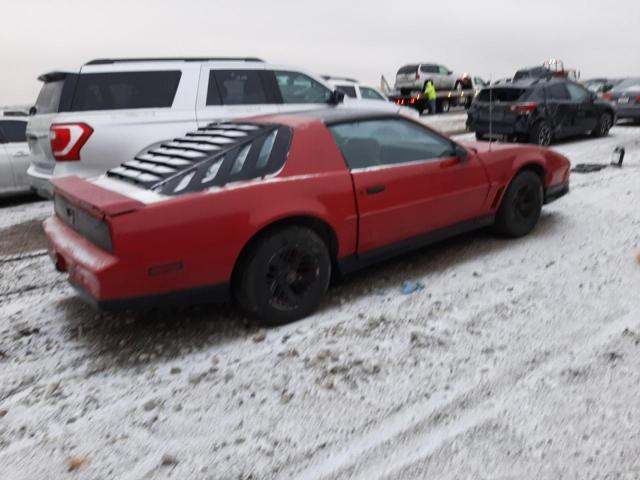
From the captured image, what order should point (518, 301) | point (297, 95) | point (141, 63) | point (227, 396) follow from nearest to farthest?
point (227, 396), point (518, 301), point (141, 63), point (297, 95)

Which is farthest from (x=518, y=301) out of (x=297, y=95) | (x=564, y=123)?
(x=564, y=123)

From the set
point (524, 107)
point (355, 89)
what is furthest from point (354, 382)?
point (355, 89)

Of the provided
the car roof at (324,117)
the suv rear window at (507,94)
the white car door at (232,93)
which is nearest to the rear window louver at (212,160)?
the car roof at (324,117)

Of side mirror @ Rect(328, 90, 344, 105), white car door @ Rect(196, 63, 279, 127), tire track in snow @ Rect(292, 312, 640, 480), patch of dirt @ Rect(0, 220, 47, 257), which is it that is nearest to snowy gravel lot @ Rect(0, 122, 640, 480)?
tire track in snow @ Rect(292, 312, 640, 480)

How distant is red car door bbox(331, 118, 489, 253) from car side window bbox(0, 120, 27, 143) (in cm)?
620

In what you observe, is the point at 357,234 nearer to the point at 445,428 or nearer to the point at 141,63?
the point at 445,428

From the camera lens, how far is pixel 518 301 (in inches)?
149

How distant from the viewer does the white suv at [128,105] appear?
563 centimetres

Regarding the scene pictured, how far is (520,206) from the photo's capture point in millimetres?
5086

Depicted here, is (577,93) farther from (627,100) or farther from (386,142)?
(386,142)

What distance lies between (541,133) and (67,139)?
915 cm

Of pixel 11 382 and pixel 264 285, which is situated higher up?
pixel 264 285

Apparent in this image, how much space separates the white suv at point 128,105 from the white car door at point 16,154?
5.71 ft

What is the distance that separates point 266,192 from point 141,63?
3.78m
